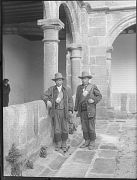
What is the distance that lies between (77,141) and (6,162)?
27.8 inches

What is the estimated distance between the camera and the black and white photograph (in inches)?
104

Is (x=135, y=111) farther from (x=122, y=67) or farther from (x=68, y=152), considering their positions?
(x=68, y=152)

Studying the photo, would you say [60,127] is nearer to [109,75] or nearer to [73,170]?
[73,170]

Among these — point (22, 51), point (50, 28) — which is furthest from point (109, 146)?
point (50, 28)

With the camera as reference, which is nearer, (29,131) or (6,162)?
(6,162)

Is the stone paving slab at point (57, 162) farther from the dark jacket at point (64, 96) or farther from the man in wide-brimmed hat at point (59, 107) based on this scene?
the dark jacket at point (64, 96)

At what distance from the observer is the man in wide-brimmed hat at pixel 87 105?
106 inches

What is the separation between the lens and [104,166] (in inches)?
103

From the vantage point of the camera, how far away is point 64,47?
3.56m

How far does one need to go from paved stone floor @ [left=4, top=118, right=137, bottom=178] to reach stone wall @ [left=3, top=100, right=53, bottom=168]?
0.15 metres

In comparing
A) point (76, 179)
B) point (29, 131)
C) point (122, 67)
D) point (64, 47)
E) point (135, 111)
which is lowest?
point (76, 179)

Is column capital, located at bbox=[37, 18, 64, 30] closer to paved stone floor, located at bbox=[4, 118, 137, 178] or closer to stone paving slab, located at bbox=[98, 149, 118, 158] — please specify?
paved stone floor, located at bbox=[4, 118, 137, 178]

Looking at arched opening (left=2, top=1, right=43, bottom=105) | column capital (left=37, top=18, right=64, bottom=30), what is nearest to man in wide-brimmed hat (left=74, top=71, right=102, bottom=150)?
arched opening (left=2, top=1, right=43, bottom=105)

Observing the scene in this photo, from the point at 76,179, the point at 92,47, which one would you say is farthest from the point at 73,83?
the point at 76,179
